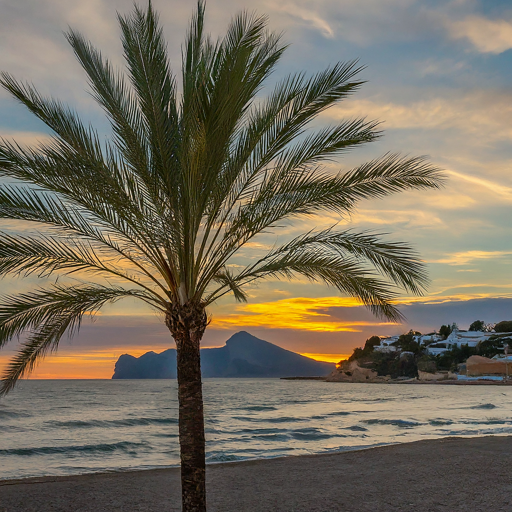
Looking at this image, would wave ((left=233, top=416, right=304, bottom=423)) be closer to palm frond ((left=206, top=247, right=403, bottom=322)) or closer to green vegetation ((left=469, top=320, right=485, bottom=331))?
palm frond ((left=206, top=247, right=403, bottom=322))

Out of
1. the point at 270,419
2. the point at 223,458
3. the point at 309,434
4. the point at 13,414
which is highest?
the point at 223,458

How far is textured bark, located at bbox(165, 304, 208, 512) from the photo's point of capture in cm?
677

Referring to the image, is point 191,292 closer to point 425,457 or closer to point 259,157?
point 259,157

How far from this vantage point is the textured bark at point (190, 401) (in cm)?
677

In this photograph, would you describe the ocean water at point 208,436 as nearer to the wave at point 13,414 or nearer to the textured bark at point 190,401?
the wave at point 13,414

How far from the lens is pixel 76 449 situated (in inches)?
773

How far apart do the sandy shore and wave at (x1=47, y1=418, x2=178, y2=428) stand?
54.9 ft

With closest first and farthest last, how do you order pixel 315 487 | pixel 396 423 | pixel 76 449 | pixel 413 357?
pixel 315 487, pixel 76 449, pixel 396 423, pixel 413 357

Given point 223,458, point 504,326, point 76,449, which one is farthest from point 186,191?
point 504,326

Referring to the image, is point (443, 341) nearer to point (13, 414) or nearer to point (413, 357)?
point (413, 357)

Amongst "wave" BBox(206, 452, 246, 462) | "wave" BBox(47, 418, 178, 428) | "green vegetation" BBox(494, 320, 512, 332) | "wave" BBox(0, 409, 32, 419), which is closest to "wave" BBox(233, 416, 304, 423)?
"wave" BBox(47, 418, 178, 428)

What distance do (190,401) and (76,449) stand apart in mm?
14984

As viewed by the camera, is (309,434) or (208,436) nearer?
(309,434)

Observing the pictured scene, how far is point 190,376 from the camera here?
7.00 m
